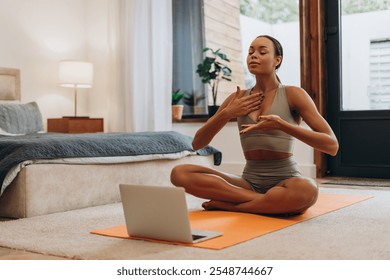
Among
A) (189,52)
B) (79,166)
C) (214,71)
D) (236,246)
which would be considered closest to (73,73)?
(189,52)

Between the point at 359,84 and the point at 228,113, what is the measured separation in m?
2.60

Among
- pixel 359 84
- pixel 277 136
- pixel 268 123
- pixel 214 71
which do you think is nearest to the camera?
pixel 268 123

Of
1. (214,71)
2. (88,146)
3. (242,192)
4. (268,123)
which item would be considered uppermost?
(214,71)

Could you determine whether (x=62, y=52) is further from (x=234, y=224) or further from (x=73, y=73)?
(x=234, y=224)

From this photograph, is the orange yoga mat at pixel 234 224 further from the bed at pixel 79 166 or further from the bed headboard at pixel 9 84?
the bed headboard at pixel 9 84

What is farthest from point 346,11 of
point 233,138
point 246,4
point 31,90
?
point 31,90

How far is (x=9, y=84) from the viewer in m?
5.08

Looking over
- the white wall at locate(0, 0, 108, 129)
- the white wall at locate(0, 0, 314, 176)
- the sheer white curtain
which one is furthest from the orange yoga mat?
the white wall at locate(0, 0, 108, 129)

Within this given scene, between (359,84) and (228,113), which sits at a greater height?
(359,84)

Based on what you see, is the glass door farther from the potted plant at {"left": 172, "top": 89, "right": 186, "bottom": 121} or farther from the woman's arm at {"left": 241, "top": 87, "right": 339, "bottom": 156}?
the woman's arm at {"left": 241, "top": 87, "right": 339, "bottom": 156}

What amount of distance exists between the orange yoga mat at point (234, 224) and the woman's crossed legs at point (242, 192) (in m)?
0.04

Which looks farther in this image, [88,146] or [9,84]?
[9,84]

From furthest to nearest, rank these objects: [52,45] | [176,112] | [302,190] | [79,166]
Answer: [176,112], [52,45], [79,166], [302,190]
